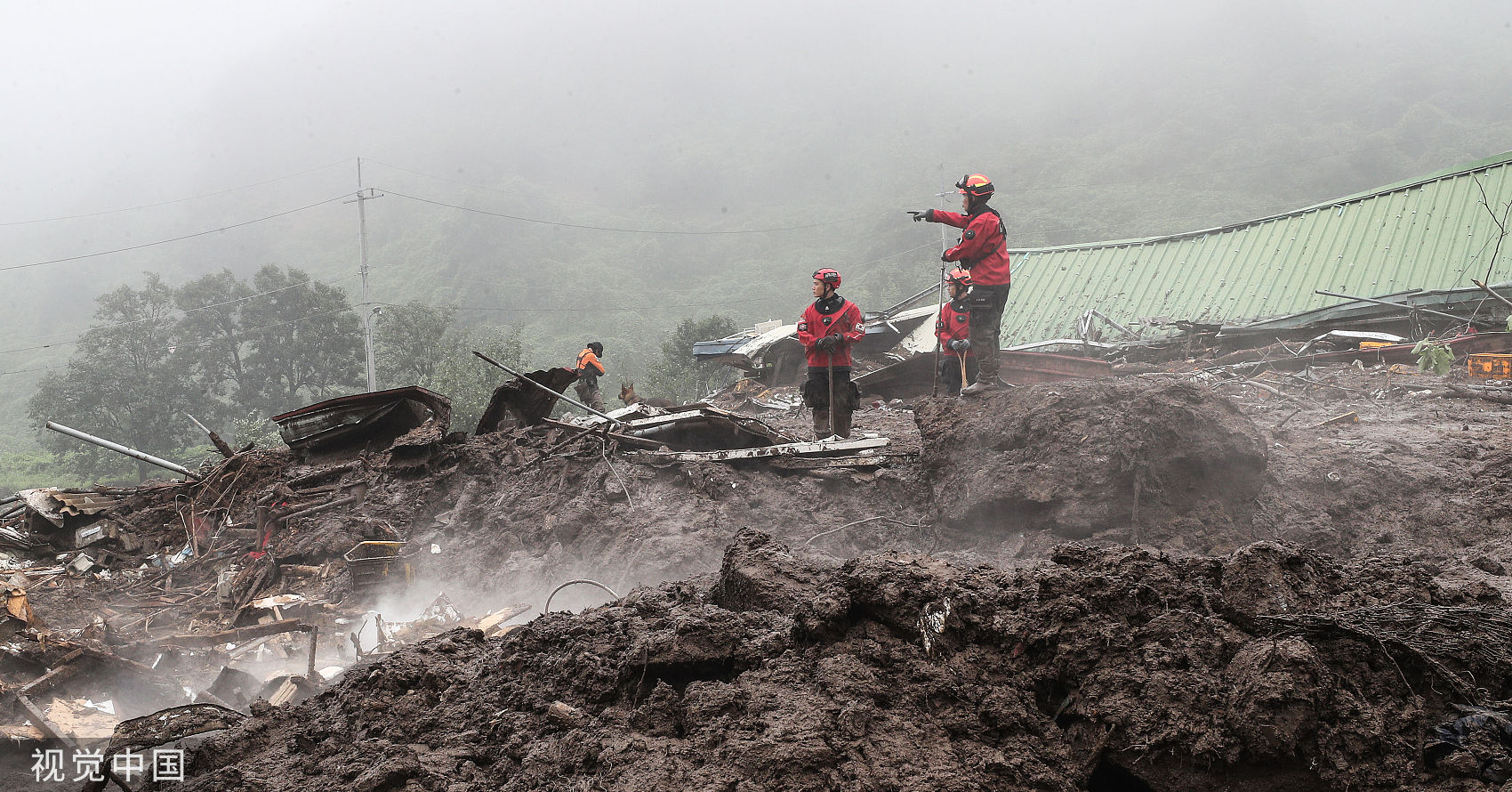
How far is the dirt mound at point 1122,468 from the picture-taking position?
16.8ft

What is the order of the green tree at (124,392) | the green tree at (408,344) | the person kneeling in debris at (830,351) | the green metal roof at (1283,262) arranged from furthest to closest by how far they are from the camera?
the green tree at (408,344) < the green tree at (124,392) < the green metal roof at (1283,262) < the person kneeling in debris at (830,351)

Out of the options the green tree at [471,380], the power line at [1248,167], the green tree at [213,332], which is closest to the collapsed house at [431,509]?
the green tree at [471,380]

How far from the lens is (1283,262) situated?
1469cm

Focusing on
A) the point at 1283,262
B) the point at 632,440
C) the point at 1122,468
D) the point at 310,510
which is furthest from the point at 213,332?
the point at 1122,468

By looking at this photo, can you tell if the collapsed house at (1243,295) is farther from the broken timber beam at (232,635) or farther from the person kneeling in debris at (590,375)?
the broken timber beam at (232,635)

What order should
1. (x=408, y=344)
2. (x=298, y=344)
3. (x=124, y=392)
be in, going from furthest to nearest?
(x=298, y=344) < (x=408, y=344) < (x=124, y=392)

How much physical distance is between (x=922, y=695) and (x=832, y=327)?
5806mm

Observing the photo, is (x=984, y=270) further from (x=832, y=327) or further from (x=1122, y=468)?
(x=1122, y=468)

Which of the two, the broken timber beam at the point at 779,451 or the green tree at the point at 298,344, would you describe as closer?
the broken timber beam at the point at 779,451

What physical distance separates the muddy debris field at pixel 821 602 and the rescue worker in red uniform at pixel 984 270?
1279 millimetres

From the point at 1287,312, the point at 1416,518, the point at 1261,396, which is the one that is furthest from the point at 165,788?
the point at 1287,312

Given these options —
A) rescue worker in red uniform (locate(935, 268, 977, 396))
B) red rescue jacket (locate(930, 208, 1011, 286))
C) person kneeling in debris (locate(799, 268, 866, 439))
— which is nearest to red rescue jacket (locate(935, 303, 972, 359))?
rescue worker in red uniform (locate(935, 268, 977, 396))

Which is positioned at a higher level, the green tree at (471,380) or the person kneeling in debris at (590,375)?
the person kneeling in debris at (590,375)

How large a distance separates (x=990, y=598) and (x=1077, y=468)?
3.06 meters
